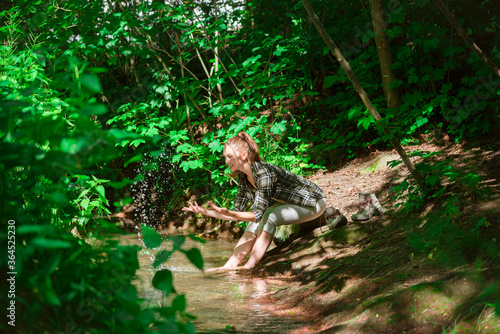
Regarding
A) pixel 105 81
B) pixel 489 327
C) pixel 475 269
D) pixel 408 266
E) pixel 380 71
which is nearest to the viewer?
pixel 489 327

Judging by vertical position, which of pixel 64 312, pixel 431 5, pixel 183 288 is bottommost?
pixel 183 288

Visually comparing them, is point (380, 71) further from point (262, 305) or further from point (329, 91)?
point (262, 305)

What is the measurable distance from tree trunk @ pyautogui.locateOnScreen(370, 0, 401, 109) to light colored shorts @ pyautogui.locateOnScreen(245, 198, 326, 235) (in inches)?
Answer: 105

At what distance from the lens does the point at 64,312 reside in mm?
1106

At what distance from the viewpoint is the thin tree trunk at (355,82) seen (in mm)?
3230

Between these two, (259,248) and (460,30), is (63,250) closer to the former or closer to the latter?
(259,248)

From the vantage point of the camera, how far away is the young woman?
3.86 metres

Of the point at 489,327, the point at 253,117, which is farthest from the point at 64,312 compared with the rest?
the point at 253,117

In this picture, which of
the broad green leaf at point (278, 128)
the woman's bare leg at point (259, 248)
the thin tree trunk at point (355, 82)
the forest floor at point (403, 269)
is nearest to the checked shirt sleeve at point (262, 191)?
the woman's bare leg at point (259, 248)

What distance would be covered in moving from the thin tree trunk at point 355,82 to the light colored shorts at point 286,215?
3.25ft

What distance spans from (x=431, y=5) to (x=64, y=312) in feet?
19.6

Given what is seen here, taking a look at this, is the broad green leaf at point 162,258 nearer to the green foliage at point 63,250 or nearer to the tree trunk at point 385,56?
the green foliage at point 63,250

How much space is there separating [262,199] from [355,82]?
4.56 feet

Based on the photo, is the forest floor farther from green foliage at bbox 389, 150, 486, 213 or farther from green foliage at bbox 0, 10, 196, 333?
green foliage at bbox 0, 10, 196, 333
